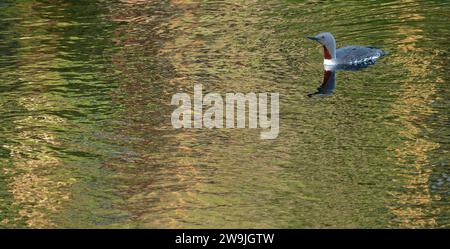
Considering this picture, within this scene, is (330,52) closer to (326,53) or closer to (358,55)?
(326,53)

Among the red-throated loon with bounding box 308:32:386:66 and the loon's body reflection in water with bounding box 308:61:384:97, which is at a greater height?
the red-throated loon with bounding box 308:32:386:66

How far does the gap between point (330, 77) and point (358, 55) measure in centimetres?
58

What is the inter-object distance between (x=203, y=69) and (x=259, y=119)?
2.35m

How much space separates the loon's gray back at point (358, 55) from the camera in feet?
49.0

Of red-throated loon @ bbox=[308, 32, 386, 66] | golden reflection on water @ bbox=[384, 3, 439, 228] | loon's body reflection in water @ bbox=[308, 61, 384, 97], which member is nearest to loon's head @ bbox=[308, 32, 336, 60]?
red-throated loon @ bbox=[308, 32, 386, 66]

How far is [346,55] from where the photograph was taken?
49.4 feet

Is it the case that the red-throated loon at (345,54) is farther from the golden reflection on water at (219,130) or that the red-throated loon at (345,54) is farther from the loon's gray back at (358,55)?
the golden reflection on water at (219,130)

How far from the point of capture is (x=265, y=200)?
10789mm

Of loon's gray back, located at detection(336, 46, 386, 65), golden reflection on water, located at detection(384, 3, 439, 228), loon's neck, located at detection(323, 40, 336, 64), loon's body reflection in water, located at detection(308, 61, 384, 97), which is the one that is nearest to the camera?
golden reflection on water, located at detection(384, 3, 439, 228)

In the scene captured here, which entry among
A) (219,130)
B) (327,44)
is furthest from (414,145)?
(327,44)

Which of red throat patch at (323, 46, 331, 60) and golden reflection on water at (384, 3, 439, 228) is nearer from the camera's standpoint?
golden reflection on water at (384, 3, 439, 228)

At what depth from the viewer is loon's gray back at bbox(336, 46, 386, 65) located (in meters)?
14.9

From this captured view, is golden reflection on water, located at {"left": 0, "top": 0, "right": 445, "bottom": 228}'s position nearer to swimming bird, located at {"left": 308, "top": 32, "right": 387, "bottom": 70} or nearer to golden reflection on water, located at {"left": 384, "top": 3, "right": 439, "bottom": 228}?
golden reflection on water, located at {"left": 384, "top": 3, "right": 439, "bottom": 228}
